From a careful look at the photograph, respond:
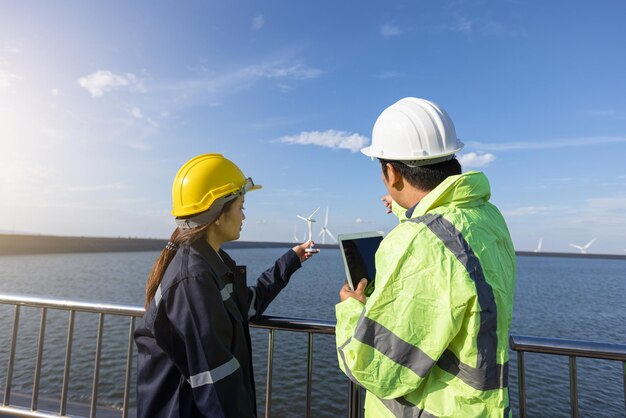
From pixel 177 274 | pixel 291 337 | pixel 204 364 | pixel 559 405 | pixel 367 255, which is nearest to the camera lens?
pixel 204 364

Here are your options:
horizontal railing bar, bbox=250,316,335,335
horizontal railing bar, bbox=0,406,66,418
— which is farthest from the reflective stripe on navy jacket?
horizontal railing bar, bbox=0,406,66,418

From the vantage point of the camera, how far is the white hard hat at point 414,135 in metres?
1.84

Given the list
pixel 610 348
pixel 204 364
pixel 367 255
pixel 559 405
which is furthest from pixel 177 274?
pixel 559 405

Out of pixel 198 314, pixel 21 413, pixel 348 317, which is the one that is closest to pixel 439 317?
pixel 348 317

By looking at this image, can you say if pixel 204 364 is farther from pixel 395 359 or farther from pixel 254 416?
pixel 395 359

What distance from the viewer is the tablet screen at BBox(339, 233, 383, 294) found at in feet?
6.61

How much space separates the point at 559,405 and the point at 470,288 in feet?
49.2

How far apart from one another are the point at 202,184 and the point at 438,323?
1.60 m

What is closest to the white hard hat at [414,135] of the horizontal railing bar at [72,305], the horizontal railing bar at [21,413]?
the horizontal railing bar at [72,305]

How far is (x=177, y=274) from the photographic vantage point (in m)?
1.99

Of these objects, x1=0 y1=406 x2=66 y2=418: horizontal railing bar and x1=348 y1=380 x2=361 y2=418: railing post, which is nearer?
x1=348 y1=380 x2=361 y2=418: railing post

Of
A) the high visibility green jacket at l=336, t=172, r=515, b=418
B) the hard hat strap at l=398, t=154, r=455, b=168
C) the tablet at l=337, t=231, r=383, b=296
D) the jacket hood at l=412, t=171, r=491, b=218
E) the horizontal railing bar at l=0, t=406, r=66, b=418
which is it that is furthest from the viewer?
the horizontal railing bar at l=0, t=406, r=66, b=418

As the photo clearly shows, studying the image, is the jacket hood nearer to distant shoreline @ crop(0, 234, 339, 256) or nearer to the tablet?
the tablet

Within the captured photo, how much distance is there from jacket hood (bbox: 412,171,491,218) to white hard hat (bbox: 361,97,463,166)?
223mm
